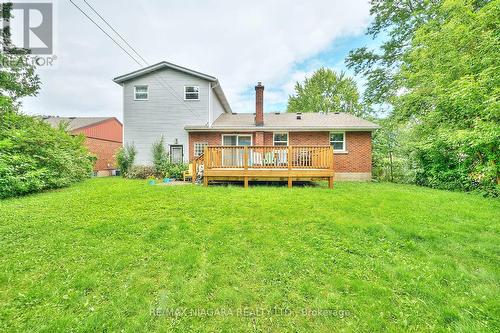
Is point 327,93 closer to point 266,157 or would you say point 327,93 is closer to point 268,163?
point 266,157

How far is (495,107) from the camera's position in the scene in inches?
129

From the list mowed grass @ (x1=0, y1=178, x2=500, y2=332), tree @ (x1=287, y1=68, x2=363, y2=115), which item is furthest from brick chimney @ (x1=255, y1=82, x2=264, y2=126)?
tree @ (x1=287, y1=68, x2=363, y2=115)

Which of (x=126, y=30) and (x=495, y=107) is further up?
(x=126, y=30)

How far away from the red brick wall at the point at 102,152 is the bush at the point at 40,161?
30.5ft

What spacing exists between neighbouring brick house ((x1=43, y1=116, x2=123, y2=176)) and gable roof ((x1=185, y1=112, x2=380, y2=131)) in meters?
10.9

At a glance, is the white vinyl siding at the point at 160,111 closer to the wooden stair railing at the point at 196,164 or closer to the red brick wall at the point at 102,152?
the wooden stair railing at the point at 196,164

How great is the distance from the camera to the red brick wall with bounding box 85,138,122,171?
62.7 ft

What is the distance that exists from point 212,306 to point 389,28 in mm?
20019

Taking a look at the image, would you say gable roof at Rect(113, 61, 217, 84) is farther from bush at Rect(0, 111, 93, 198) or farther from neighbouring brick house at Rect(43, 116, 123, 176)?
neighbouring brick house at Rect(43, 116, 123, 176)

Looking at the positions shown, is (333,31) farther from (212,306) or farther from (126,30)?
(212,306)

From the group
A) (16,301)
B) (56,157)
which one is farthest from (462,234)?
(56,157)

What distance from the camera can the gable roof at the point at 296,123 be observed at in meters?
11.5

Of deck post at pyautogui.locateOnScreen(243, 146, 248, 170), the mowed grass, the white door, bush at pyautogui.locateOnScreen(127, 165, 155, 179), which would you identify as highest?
the white door

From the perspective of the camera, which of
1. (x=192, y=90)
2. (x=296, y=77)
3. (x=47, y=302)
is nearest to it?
(x=47, y=302)
